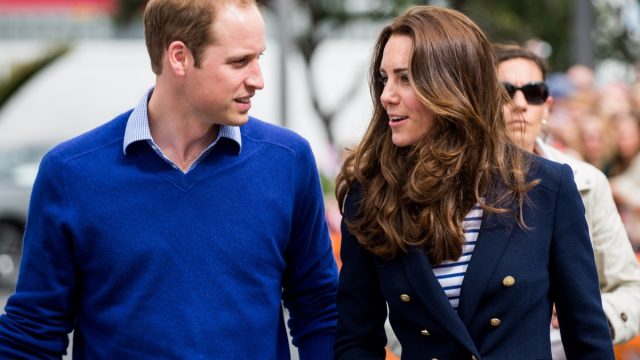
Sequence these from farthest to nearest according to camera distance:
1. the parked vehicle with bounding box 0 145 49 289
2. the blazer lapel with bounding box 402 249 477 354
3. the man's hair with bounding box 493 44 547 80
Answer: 1. the parked vehicle with bounding box 0 145 49 289
2. the man's hair with bounding box 493 44 547 80
3. the blazer lapel with bounding box 402 249 477 354

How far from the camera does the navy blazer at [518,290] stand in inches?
121

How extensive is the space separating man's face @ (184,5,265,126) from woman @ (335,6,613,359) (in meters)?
0.36

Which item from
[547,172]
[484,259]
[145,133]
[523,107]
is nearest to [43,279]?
[145,133]

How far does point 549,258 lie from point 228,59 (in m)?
1.00

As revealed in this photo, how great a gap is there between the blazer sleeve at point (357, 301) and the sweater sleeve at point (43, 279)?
74 centimetres

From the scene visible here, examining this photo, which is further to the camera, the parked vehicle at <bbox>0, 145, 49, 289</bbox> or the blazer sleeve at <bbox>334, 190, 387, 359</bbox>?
the parked vehicle at <bbox>0, 145, 49, 289</bbox>

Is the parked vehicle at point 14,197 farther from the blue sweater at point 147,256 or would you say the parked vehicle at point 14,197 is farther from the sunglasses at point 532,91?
the blue sweater at point 147,256

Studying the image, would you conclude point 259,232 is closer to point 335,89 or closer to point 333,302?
point 333,302

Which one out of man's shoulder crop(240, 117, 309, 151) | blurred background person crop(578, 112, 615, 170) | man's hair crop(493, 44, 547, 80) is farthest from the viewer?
blurred background person crop(578, 112, 615, 170)

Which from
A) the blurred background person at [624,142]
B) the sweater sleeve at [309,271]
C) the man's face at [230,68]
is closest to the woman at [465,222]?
the sweater sleeve at [309,271]

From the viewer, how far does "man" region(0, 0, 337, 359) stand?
3.18 metres

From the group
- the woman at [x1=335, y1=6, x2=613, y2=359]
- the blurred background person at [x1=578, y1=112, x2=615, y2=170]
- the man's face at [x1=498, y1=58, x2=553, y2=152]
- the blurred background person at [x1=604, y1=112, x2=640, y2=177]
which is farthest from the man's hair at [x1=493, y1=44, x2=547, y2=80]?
the blurred background person at [x1=578, y1=112, x2=615, y2=170]

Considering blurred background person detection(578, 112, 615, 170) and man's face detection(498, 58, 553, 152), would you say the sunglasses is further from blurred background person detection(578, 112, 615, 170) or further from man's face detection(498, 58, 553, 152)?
blurred background person detection(578, 112, 615, 170)

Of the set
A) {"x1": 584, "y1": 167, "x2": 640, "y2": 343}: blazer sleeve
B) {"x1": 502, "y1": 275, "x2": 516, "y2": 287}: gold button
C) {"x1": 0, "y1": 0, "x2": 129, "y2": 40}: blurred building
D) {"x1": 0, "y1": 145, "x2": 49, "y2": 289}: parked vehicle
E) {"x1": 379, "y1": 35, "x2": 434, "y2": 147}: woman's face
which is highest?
{"x1": 379, "y1": 35, "x2": 434, "y2": 147}: woman's face
